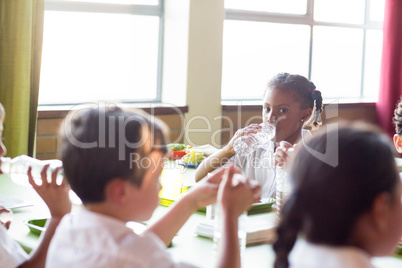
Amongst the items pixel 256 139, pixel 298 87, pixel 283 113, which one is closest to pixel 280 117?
pixel 283 113

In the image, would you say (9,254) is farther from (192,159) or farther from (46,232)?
(192,159)

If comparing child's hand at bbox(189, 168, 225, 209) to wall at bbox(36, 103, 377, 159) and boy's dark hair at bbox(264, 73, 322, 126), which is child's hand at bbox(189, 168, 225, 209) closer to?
boy's dark hair at bbox(264, 73, 322, 126)

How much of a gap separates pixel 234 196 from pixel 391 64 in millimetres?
4495

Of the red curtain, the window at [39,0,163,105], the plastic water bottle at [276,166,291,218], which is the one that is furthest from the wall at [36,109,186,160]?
the red curtain

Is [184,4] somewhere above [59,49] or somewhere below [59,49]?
above

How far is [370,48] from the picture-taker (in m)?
5.73

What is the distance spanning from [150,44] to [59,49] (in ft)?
2.22

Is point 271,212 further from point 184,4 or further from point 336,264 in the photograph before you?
point 184,4

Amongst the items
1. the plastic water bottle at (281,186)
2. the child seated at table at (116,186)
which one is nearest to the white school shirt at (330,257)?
the child seated at table at (116,186)

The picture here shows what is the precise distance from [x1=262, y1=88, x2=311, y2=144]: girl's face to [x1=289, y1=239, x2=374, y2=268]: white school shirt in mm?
1540

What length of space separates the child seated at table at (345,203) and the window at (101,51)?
128 inches

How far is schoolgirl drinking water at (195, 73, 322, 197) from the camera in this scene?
8.19 feet

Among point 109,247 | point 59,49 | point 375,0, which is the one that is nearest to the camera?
point 109,247

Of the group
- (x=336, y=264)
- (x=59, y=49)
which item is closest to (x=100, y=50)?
(x=59, y=49)
